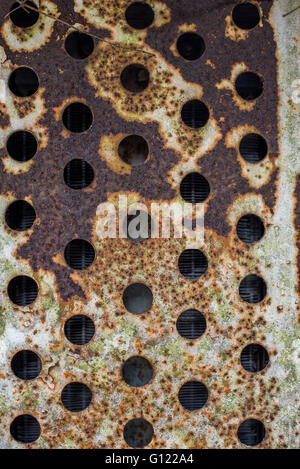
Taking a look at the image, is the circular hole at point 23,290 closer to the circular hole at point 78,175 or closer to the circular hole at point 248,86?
the circular hole at point 78,175

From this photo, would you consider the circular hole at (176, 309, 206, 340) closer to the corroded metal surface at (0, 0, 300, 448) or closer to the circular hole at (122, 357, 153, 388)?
the corroded metal surface at (0, 0, 300, 448)

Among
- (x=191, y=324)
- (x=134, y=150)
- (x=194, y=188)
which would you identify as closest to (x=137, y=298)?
(x=191, y=324)

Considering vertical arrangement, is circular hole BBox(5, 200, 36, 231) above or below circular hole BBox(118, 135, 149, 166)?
below

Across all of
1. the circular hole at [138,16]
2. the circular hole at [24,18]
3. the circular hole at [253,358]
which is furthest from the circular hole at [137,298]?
the circular hole at [24,18]

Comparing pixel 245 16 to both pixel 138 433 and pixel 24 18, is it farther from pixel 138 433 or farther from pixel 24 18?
pixel 138 433

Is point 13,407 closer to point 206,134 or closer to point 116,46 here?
point 206,134

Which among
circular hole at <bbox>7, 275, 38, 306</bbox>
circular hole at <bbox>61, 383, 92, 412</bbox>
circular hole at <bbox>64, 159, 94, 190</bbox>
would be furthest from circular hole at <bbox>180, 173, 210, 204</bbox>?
circular hole at <bbox>61, 383, 92, 412</bbox>

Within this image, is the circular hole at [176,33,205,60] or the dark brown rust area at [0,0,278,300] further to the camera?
the circular hole at [176,33,205,60]
